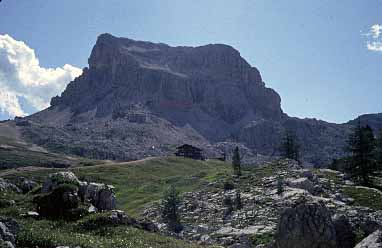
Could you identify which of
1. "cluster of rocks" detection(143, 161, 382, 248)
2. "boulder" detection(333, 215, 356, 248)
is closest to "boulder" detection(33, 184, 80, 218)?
"cluster of rocks" detection(143, 161, 382, 248)

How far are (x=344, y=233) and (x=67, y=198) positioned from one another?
18.6 meters

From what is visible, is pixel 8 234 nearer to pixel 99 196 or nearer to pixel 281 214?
pixel 281 214

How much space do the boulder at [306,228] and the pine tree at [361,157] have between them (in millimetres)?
44235

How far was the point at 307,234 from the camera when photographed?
24.2 metres

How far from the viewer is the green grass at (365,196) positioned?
48.7 m

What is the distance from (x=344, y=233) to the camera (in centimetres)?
2427

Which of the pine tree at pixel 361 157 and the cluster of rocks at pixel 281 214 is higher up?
the pine tree at pixel 361 157

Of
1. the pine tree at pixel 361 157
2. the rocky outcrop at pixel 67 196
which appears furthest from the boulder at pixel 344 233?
the pine tree at pixel 361 157

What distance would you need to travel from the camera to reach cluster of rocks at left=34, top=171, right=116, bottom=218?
→ 30344mm

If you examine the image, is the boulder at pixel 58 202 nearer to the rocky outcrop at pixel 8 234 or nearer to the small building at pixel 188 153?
the rocky outcrop at pixel 8 234

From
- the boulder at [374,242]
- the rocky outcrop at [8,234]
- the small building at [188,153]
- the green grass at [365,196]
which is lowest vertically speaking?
the green grass at [365,196]

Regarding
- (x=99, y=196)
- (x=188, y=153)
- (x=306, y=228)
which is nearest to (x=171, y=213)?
(x=99, y=196)

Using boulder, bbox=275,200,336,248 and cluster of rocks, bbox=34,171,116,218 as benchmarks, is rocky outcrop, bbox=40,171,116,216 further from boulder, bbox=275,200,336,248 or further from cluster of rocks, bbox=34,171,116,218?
boulder, bbox=275,200,336,248

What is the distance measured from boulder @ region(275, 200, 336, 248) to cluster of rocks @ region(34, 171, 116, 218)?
13.9 m
